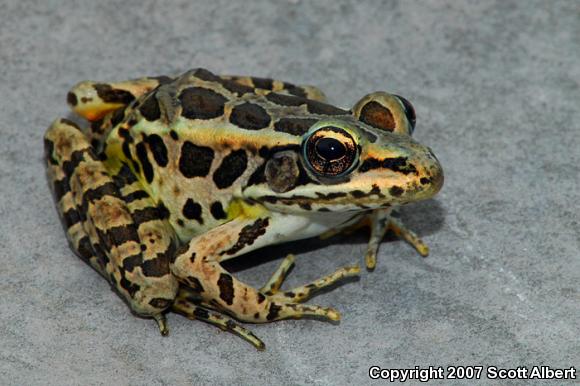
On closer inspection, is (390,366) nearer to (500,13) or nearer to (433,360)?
(433,360)

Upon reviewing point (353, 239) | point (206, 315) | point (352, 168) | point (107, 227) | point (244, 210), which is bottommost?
point (206, 315)

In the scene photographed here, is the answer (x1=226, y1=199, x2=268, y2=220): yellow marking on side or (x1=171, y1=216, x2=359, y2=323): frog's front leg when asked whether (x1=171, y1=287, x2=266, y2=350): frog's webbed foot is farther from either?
(x1=226, y1=199, x2=268, y2=220): yellow marking on side

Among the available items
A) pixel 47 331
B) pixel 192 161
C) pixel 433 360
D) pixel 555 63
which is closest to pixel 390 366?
pixel 433 360

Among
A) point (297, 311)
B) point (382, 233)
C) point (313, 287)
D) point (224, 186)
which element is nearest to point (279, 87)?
point (224, 186)

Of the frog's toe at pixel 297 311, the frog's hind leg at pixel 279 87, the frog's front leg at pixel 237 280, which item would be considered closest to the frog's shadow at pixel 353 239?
the frog's front leg at pixel 237 280

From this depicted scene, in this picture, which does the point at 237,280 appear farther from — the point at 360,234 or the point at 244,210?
the point at 360,234
